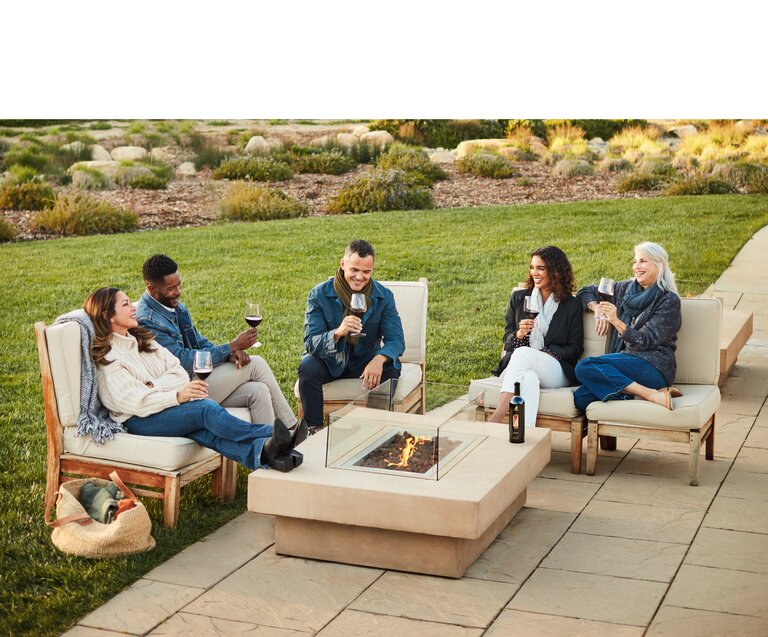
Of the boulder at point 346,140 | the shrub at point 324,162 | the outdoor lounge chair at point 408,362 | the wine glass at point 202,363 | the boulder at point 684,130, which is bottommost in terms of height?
the outdoor lounge chair at point 408,362

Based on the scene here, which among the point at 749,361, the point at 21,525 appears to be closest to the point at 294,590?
→ the point at 21,525

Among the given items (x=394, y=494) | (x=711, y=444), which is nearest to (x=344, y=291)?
(x=394, y=494)

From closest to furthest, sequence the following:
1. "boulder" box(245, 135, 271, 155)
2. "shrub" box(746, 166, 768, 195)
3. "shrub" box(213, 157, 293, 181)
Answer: "shrub" box(213, 157, 293, 181) < "boulder" box(245, 135, 271, 155) < "shrub" box(746, 166, 768, 195)

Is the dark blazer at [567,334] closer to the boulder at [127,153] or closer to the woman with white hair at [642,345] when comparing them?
the woman with white hair at [642,345]

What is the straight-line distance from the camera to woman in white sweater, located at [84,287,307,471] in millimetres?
4922

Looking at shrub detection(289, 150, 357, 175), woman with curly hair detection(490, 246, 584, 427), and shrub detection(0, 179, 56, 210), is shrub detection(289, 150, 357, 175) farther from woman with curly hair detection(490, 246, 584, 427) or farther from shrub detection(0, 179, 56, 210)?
woman with curly hair detection(490, 246, 584, 427)

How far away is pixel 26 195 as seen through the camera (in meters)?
12.9

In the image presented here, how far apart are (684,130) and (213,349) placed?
33.8ft

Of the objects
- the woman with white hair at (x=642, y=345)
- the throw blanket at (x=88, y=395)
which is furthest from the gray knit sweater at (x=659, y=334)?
the throw blanket at (x=88, y=395)

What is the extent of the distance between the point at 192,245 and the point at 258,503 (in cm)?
860

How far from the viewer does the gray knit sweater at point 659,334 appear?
19.2ft

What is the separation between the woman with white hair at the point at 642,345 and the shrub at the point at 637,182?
892 cm

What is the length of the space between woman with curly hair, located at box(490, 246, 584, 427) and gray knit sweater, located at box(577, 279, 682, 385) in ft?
1.16

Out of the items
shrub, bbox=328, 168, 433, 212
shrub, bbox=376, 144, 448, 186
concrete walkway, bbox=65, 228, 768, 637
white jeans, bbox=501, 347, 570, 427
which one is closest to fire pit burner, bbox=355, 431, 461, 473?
concrete walkway, bbox=65, 228, 768, 637
